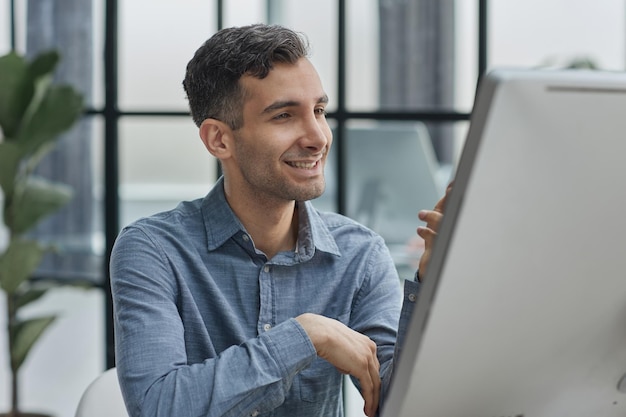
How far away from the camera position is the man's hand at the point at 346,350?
4.13 feet

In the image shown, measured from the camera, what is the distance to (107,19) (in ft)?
12.1

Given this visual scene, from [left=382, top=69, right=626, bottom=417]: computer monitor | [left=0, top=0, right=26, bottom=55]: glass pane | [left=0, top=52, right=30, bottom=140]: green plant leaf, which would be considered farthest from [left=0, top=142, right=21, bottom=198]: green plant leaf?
[left=382, top=69, right=626, bottom=417]: computer monitor

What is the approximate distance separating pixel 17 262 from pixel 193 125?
85 cm

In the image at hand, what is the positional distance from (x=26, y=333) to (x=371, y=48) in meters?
1.60

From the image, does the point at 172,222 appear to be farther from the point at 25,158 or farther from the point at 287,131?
the point at 25,158

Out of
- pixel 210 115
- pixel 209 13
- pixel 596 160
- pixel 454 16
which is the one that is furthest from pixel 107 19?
pixel 596 160

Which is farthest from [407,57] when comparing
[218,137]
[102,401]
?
[102,401]

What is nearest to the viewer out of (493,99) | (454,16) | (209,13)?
(493,99)

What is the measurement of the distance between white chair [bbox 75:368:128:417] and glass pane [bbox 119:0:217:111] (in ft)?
7.16

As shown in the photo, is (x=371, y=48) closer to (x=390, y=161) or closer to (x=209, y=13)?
(x=390, y=161)

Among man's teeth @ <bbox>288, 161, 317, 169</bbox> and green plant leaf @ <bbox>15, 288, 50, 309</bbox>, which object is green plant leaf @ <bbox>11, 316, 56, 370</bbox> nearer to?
green plant leaf @ <bbox>15, 288, 50, 309</bbox>

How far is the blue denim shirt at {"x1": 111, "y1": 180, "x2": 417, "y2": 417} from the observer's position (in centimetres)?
124

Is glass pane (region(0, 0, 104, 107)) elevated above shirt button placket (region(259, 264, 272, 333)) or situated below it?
above

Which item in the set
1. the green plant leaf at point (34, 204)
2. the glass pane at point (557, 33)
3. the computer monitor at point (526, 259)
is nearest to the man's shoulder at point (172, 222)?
the computer monitor at point (526, 259)
